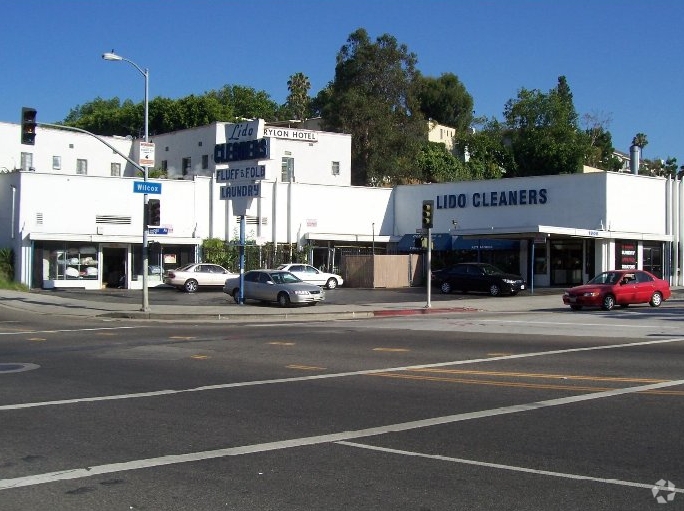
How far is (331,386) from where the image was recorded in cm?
1328

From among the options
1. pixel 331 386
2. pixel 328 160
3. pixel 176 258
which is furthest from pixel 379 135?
pixel 331 386

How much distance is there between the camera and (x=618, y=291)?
99.9 ft

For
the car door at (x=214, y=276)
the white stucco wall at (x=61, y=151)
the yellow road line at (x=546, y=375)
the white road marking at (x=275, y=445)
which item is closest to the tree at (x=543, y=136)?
the white stucco wall at (x=61, y=151)

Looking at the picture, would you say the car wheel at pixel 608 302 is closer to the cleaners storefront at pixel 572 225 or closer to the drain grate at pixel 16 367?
the cleaners storefront at pixel 572 225

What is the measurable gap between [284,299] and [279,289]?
1.50 feet

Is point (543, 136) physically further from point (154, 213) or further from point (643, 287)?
point (154, 213)

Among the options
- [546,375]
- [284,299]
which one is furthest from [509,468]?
[284,299]

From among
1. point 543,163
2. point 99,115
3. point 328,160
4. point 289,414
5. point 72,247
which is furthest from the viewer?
point 99,115

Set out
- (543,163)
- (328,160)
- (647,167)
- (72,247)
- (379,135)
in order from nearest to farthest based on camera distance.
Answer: (72,247), (328,160), (379,135), (543,163), (647,167)

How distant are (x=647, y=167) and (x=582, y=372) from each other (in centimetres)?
10202

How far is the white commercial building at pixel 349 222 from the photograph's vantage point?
146ft

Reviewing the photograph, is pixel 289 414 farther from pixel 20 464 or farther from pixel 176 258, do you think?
pixel 176 258

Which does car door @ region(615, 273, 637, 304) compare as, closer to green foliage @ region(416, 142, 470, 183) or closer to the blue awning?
the blue awning

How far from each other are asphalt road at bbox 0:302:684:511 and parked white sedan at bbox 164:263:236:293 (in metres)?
22.8
